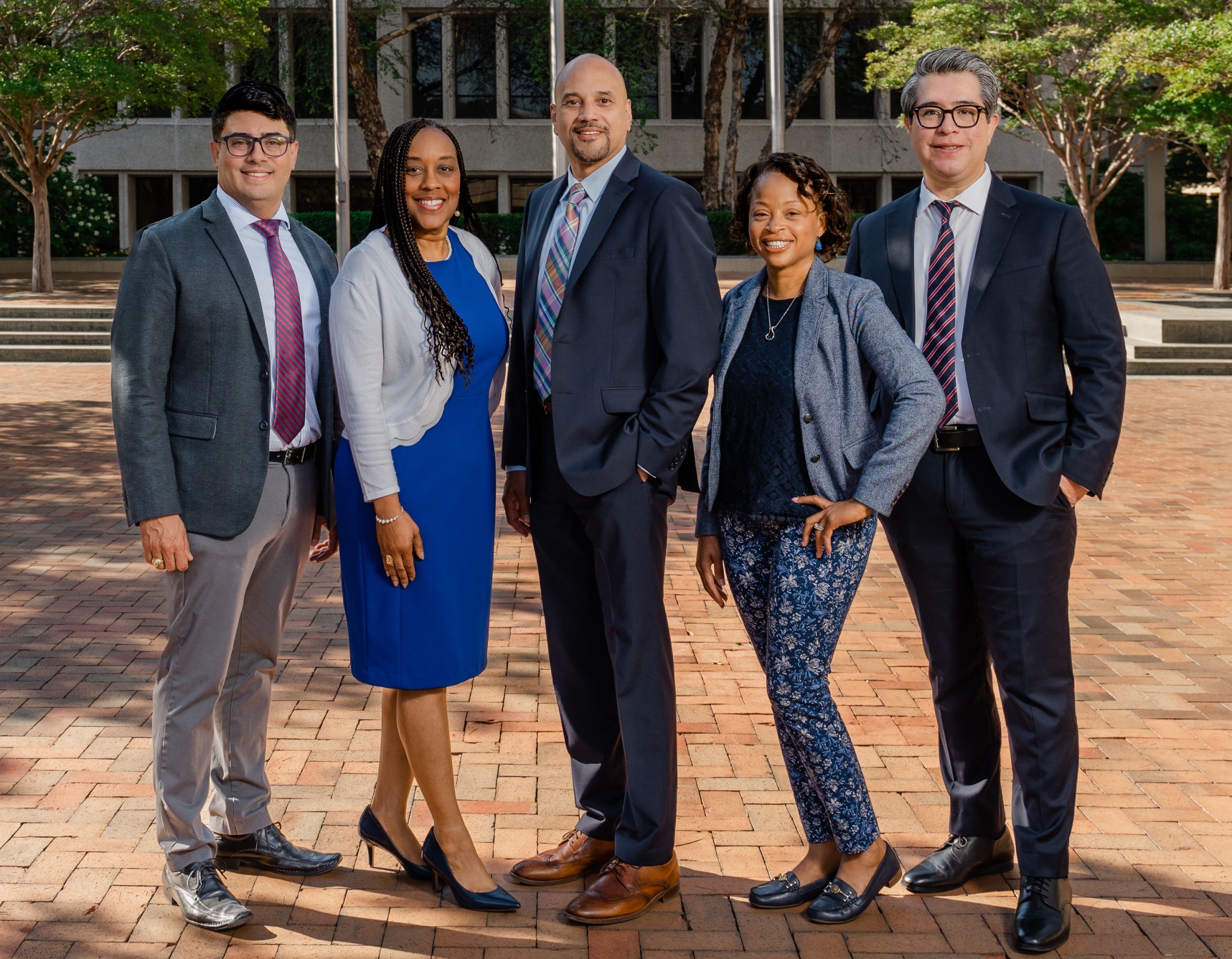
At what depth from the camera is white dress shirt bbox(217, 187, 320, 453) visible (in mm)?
3463

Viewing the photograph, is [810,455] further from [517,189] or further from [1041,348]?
[517,189]

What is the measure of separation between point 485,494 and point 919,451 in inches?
44.6

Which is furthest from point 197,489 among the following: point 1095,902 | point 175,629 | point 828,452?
point 1095,902

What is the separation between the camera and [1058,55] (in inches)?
1078

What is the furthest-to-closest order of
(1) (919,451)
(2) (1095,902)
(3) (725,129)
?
(3) (725,129), (2) (1095,902), (1) (919,451)

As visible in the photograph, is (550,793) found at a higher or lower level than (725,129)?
lower

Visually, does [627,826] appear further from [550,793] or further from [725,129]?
[725,129]

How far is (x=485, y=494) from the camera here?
3.49 m

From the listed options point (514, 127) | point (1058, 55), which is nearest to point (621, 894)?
point (1058, 55)

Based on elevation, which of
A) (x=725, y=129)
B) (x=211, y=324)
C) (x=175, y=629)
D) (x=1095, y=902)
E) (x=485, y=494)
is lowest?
(x=1095, y=902)

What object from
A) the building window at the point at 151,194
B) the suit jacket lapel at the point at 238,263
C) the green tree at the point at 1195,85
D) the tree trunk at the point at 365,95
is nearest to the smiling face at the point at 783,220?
the suit jacket lapel at the point at 238,263

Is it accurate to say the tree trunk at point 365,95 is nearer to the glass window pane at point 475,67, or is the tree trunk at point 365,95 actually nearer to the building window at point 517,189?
the glass window pane at point 475,67

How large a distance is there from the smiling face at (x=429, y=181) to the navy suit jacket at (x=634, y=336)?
37cm

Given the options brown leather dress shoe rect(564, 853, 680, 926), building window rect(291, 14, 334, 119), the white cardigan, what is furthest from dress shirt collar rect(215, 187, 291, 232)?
building window rect(291, 14, 334, 119)
